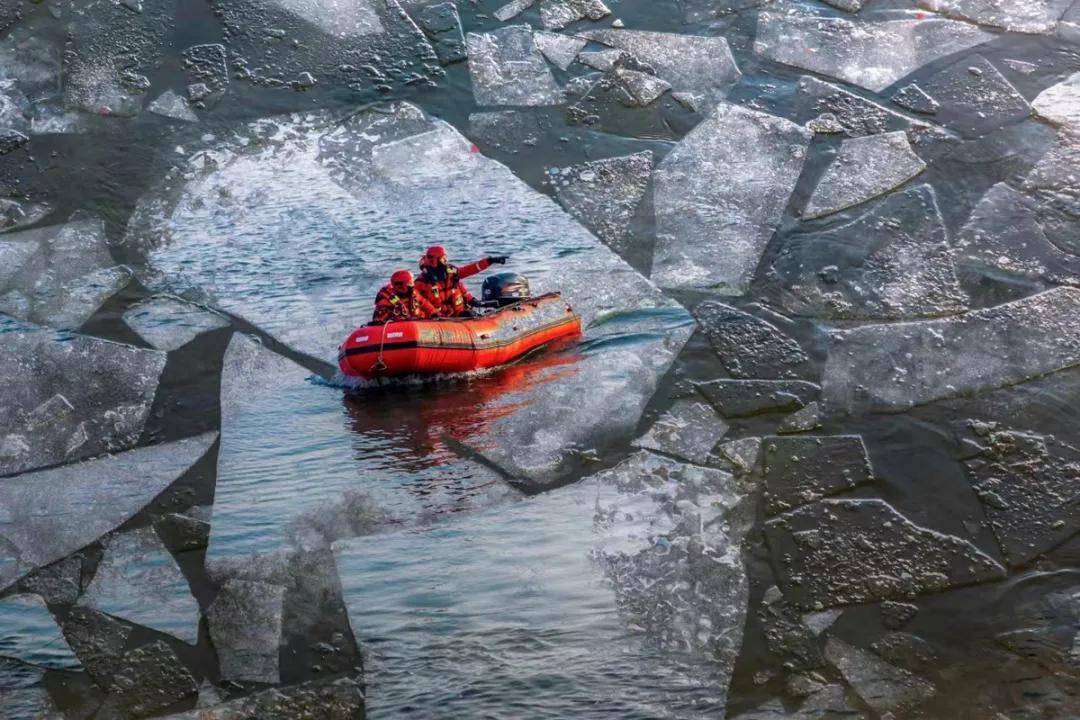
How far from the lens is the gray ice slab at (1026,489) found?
18.3 ft

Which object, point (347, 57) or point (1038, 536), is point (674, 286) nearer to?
point (1038, 536)

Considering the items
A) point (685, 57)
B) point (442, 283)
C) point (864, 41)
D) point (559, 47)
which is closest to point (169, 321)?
point (442, 283)

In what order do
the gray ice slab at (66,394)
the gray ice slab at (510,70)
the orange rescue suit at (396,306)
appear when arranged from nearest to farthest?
the gray ice slab at (66,394), the orange rescue suit at (396,306), the gray ice slab at (510,70)

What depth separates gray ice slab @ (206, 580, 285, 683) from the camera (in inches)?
195

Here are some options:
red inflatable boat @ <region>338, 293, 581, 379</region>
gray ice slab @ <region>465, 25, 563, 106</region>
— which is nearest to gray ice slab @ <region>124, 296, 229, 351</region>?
red inflatable boat @ <region>338, 293, 581, 379</region>

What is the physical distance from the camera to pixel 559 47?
880 cm

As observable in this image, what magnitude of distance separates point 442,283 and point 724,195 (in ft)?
5.89

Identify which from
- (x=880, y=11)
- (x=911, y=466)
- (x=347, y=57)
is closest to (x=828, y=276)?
(x=911, y=466)

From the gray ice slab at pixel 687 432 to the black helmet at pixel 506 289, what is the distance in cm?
131

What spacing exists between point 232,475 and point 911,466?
3125 millimetres

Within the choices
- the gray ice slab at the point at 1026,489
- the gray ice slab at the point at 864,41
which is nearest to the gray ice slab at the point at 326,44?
the gray ice slab at the point at 864,41

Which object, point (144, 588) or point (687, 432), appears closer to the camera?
point (144, 588)

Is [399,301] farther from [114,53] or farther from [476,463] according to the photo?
[114,53]

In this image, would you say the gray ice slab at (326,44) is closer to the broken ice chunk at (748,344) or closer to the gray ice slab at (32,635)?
the broken ice chunk at (748,344)
